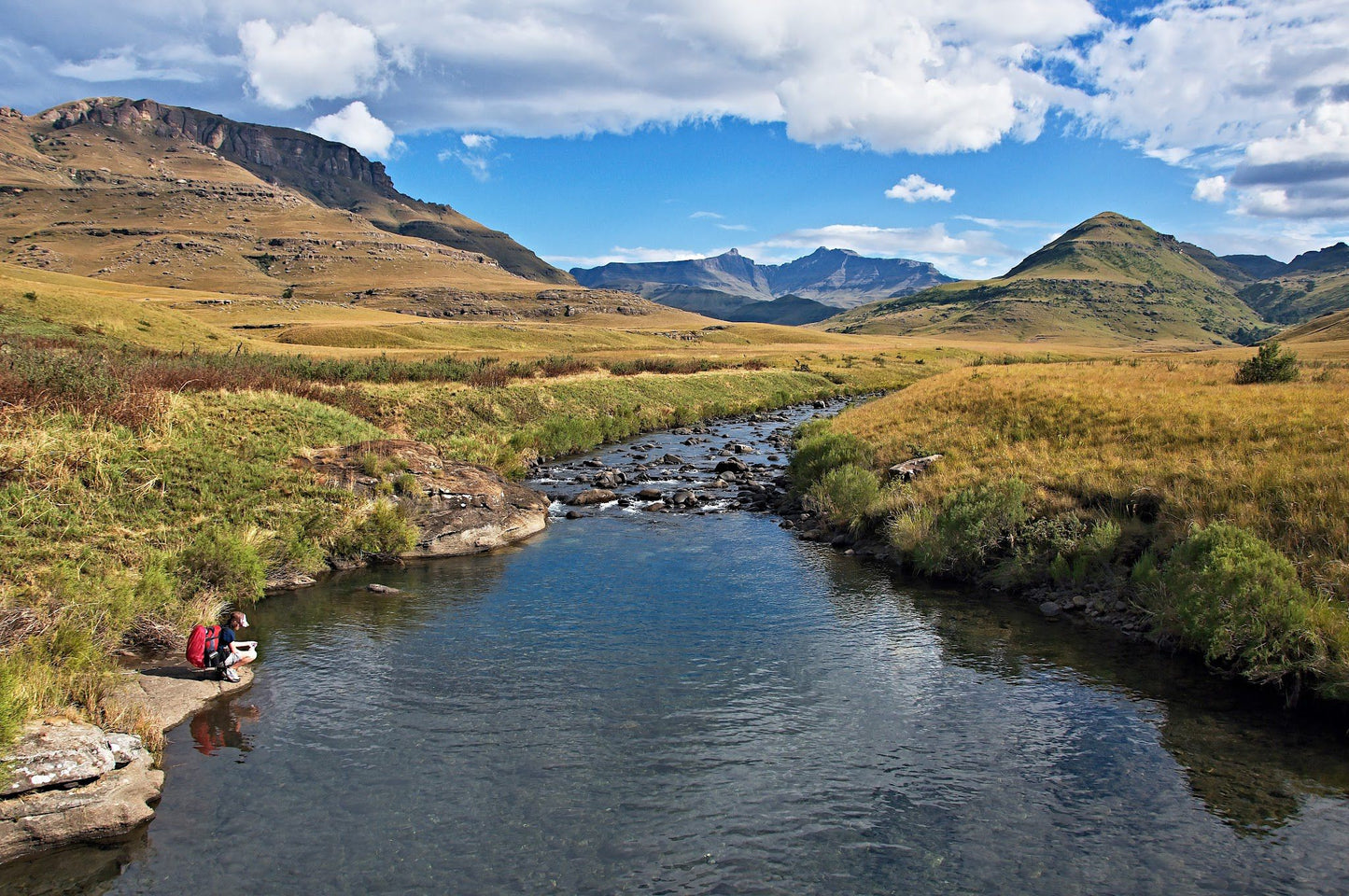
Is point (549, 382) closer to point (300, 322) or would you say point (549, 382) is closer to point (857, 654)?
point (857, 654)

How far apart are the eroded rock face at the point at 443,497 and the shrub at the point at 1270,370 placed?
3274cm

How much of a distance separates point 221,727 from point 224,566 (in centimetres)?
668

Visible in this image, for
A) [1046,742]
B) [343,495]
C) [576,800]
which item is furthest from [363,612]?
[1046,742]

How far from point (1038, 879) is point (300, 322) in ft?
457

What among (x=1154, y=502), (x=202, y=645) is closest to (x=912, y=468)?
(x=1154, y=502)

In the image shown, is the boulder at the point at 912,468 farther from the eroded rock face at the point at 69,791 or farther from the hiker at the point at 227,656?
the eroded rock face at the point at 69,791

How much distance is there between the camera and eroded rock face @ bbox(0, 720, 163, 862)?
10.1 metres

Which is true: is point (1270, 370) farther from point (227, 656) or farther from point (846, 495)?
point (227, 656)

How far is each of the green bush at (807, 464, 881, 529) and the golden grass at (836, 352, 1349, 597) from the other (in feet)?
5.96

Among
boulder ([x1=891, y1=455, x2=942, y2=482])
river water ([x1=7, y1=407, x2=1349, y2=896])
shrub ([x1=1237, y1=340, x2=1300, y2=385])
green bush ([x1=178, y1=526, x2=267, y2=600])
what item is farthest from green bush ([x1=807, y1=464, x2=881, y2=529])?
green bush ([x1=178, y1=526, x2=267, y2=600])

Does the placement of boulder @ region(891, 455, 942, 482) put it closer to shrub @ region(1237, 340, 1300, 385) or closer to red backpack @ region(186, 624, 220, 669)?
shrub @ region(1237, 340, 1300, 385)

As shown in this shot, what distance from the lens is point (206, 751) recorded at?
12805mm

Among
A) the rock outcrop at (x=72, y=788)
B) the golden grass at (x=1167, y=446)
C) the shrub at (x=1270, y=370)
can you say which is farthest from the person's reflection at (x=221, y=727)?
the shrub at (x=1270, y=370)

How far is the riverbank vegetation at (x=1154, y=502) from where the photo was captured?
15133 millimetres
